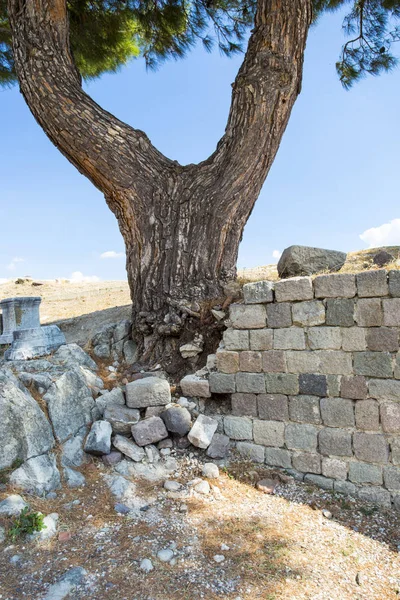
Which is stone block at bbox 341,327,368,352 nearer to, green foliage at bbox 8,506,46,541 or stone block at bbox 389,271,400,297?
stone block at bbox 389,271,400,297

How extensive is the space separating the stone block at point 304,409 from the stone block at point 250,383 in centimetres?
32

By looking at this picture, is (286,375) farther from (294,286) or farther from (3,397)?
(3,397)

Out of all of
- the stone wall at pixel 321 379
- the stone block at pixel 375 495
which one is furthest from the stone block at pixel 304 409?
the stone block at pixel 375 495

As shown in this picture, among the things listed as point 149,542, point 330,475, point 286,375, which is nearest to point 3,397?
point 149,542

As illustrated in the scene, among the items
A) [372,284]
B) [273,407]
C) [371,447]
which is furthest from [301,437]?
[372,284]

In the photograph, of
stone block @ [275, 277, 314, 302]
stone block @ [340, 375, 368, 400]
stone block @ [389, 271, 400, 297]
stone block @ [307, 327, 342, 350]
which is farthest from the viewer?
stone block @ [275, 277, 314, 302]

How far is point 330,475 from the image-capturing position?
3.90 metres

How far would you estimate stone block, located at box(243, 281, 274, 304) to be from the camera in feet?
13.6

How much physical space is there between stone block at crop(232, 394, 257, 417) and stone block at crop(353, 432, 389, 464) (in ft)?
3.23

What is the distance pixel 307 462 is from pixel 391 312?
5.38 feet

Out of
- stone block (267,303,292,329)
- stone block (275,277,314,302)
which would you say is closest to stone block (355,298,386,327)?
stone block (275,277,314,302)

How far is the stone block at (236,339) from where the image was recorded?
4250 millimetres

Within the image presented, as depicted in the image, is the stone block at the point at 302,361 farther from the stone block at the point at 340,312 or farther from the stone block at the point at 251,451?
the stone block at the point at 251,451

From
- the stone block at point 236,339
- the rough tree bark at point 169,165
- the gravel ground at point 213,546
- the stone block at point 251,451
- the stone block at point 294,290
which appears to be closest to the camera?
the gravel ground at point 213,546
